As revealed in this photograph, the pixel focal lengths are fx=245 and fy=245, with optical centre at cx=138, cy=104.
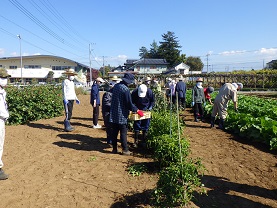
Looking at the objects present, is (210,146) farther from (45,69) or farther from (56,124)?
(45,69)

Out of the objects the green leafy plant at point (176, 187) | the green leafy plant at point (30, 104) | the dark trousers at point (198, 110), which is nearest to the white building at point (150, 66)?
the green leafy plant at point (30, 104)

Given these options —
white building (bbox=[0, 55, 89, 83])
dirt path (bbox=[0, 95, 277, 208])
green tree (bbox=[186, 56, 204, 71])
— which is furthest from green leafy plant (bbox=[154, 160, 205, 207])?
green tree (bbox=[186, 56, 204, 71])

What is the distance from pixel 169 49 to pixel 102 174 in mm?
67754

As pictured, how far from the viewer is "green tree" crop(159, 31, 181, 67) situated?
222 ft

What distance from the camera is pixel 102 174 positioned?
4.38m

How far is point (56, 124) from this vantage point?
8.77 meters

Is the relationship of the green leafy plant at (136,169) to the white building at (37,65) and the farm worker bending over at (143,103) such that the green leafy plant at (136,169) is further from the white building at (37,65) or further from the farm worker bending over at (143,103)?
the white building at (37,65)

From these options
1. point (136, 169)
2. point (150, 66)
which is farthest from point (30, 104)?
point (150, 66)

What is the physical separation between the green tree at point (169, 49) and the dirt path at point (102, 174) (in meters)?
62.6

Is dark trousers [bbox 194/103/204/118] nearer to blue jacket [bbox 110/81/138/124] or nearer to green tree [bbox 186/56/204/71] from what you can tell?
blue jacket [bbox 110/81/138/124]

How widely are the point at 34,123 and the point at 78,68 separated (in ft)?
130

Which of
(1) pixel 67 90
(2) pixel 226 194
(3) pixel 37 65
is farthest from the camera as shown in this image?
(3) pixel 37 65

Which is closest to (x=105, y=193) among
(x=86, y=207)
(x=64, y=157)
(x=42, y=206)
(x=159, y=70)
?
(x=86, y=207)

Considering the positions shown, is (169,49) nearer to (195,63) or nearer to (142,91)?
(195,63)
